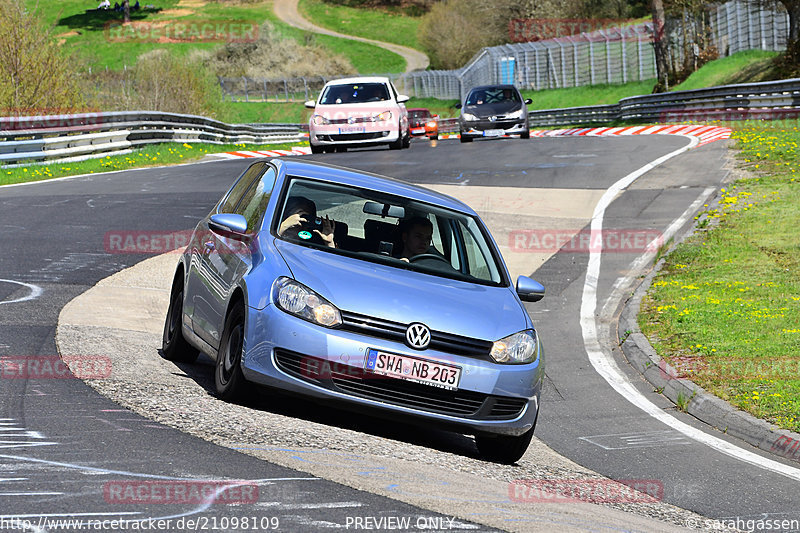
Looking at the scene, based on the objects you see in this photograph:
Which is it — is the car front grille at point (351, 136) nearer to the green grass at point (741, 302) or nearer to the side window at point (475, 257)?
the green grass at point (741, 302)

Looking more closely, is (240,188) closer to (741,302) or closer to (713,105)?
(741,302)

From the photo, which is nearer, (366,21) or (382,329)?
(382,329)

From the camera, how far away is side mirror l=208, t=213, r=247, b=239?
7473mm

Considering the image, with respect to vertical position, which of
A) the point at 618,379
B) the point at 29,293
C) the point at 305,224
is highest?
the point at 305,224

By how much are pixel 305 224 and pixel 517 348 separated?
5.79ft

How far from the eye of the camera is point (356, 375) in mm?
6516

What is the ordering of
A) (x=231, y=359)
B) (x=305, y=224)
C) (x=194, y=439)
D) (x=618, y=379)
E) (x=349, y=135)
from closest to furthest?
1. (x=194, y=439)
2. (x=231, y=359)
3. (x=305, y=224)
4. (x=618, y=379)
5. (x=349, y=135)

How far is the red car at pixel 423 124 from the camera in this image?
150ft

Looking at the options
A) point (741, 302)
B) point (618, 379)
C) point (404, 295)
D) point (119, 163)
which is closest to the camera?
point (404, 295)

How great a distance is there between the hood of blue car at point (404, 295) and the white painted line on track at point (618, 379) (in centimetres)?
220

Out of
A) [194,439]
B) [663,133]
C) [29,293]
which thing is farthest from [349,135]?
[194,439]

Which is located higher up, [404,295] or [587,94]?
[404,295]

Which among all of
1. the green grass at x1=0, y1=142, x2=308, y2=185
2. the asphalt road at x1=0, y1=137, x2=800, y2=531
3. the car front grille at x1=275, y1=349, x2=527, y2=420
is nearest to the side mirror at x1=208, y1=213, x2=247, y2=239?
the car front grille at x1=275, y1=349, x2=527, y2=420

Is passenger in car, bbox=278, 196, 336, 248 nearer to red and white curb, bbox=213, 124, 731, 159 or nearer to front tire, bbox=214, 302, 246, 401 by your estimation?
front tire, bbox=214, 302, 246, 401
